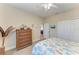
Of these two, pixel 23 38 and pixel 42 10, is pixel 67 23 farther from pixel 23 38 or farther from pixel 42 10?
pixel 23 38

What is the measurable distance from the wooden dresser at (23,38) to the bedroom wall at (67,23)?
1.39ft

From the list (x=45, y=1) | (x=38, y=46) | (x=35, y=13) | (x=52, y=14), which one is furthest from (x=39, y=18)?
(x=38, y=46)

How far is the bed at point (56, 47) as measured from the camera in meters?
1.33

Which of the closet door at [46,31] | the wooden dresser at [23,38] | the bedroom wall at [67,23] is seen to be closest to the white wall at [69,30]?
the bedroom wall at [67,23]

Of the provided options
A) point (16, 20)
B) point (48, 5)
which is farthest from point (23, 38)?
point (48, 5)

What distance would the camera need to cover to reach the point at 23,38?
1.69 meters

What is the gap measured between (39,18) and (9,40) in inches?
26.8

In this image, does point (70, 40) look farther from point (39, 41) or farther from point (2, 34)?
point (2, 34)

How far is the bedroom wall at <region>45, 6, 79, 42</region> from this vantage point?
1409mm

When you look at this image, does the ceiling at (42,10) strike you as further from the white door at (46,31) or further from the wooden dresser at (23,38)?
the wooden dresser at (23,38)

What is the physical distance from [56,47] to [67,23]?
0.45 m
